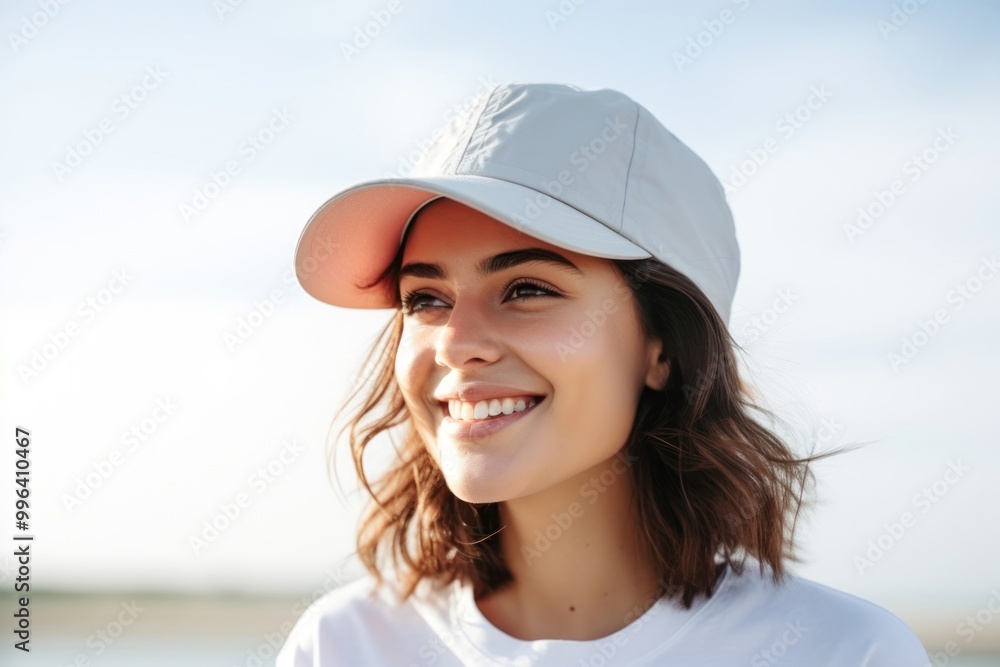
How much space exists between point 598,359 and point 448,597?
0.77 metres

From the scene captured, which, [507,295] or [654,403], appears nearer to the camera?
[507,295]

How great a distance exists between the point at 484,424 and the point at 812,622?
2.69 ft

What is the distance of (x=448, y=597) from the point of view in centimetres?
241

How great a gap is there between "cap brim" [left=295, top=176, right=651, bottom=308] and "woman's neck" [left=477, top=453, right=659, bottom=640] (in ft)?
1.97

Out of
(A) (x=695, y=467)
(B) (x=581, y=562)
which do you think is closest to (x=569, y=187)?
(A) (x=695, y=467)

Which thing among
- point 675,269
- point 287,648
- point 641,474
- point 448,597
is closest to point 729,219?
point 675,269

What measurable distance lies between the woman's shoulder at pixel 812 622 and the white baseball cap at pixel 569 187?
62cm

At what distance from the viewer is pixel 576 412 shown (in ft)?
6.75

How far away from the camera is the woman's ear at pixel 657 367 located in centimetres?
224

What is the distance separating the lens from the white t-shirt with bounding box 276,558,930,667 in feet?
6.69

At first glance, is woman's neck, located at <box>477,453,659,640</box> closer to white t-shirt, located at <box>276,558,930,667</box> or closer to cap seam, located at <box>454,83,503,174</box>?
white t-shirt, located at <box>276,558,930,667</box>

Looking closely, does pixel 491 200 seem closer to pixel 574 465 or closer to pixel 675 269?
pixel 675 269

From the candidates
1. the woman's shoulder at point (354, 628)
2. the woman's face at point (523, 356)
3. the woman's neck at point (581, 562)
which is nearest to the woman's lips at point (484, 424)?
the woman's face at point (523, 356)

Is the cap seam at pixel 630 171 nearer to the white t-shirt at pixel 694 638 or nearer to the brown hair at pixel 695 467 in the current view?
the brown hair at pixel 695 467
